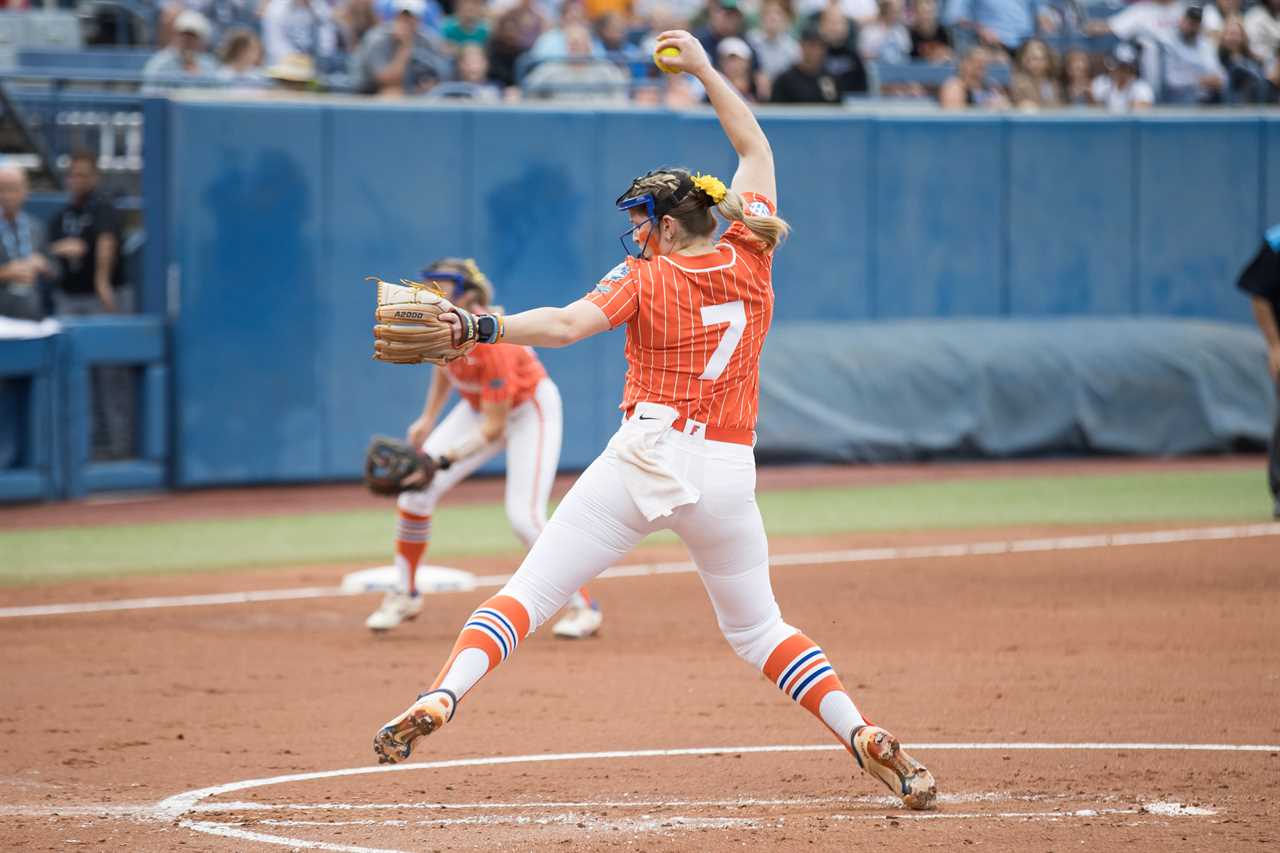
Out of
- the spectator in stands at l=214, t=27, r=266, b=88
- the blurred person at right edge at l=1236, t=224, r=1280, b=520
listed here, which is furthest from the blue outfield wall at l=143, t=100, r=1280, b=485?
the blurred person at right edge at l=1236, t=224, r=1280, b=520

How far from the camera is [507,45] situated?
17750 millimetres

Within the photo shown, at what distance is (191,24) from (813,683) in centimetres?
1186

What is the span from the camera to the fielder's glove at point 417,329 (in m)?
5.38

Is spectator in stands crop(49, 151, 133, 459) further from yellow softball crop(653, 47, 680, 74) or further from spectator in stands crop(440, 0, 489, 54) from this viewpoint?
yellow softball crop(653, 47, 680, 74)

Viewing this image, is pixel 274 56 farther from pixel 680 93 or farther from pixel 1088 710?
pixel 1088 710

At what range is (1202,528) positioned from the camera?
43.3 ft

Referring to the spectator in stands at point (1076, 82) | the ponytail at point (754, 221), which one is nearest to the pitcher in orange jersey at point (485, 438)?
the ponytail at point (754, 221)

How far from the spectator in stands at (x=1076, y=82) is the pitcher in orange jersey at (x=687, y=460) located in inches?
573

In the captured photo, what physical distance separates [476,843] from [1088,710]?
10.8ft

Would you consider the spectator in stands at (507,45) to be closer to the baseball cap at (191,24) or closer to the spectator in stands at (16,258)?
the baseball cap at (191,24)

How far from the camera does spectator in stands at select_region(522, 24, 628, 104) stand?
16797 mm

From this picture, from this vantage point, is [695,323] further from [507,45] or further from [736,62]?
[507,45]

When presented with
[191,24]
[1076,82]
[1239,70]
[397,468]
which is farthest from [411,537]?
[1239,70]

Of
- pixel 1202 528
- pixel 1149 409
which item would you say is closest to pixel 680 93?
pixel 1149 409
